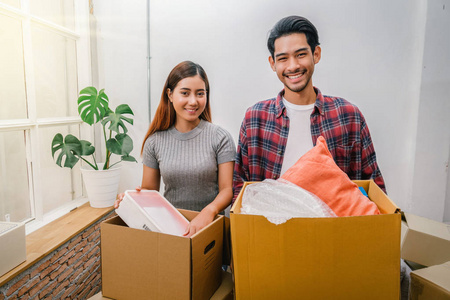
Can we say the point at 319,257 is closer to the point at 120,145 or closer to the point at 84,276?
the point at 120,145

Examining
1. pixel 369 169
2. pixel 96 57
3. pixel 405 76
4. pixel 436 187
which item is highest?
pixel 96 57

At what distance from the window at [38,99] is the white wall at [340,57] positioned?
0.40 m

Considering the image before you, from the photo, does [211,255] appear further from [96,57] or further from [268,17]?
[96,57]

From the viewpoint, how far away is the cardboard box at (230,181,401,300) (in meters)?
0.58

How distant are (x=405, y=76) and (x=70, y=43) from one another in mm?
2204

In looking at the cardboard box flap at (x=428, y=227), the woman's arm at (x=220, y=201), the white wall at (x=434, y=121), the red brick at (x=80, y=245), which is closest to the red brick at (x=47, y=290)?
the red brick at (x=80, y=245)

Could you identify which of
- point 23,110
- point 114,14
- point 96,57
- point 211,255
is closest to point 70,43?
point 96,57

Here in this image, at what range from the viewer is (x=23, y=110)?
5.54 feet

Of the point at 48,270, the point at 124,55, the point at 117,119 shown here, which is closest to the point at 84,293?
the point at 48,270

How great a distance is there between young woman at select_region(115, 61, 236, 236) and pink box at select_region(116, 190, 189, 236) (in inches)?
14.9

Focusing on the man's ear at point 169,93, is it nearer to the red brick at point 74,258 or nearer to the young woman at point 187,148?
the young woman at point 187,148

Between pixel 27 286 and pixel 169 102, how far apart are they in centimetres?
108

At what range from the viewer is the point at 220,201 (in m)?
1.23

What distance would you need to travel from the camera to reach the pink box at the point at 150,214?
839 millimetres
